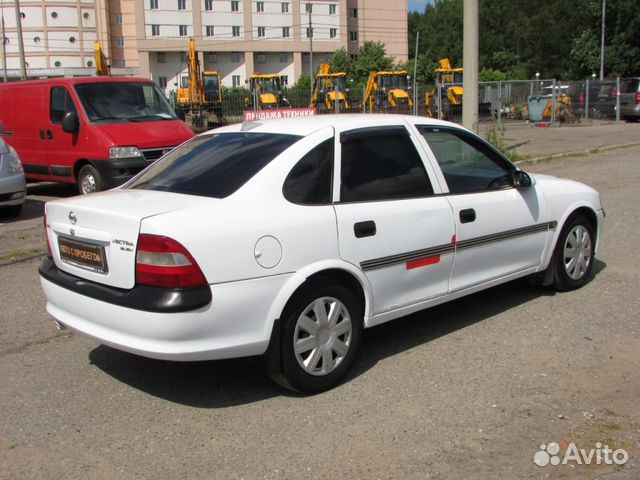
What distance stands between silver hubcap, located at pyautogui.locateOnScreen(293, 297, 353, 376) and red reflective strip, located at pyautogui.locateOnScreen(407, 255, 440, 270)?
0.60 meters

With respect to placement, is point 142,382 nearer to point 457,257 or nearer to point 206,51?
point 457,257

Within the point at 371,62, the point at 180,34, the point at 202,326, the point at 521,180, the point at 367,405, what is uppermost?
the point at 180,34

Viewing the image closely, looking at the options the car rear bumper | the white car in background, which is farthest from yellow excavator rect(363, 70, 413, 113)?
the car rear bumper

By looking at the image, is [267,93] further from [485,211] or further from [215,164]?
[215,164]

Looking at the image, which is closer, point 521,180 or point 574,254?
point 521,180

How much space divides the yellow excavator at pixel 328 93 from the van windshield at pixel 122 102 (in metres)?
17.4

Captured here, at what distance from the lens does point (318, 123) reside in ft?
15.4

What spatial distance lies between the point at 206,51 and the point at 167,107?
234 ft

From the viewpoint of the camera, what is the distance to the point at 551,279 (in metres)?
5.95

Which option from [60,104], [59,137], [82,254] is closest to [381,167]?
[82,254]

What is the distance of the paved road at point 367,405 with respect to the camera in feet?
11.5

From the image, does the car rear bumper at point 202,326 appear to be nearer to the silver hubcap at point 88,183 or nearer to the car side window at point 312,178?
the car side window at point 312,178

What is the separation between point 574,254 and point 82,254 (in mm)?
4005

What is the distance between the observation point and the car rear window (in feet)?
14.1
